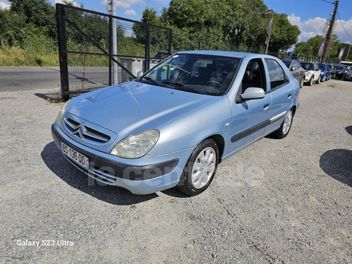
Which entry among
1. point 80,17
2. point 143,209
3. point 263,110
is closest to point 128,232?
point 143,209

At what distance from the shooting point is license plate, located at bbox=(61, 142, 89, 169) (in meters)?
2.56

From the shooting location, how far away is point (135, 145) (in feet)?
7.88

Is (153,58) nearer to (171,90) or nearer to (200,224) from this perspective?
(171,90)

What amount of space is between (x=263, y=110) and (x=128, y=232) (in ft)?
8.51

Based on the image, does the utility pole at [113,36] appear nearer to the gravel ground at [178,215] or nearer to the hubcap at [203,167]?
the gravel ground at [178,215]

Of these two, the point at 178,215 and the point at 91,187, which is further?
the point at 91,187

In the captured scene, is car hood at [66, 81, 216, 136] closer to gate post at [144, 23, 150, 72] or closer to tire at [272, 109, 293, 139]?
tire at [272, 109, 293, 139]

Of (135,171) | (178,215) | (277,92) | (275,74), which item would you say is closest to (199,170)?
(178,215)

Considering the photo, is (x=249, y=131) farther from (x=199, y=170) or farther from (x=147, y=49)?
(x=147, y=49)

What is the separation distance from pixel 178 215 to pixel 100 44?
649 cm

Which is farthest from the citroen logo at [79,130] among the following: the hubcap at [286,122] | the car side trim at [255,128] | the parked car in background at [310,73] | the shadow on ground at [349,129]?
the parked car in background at [310,73]

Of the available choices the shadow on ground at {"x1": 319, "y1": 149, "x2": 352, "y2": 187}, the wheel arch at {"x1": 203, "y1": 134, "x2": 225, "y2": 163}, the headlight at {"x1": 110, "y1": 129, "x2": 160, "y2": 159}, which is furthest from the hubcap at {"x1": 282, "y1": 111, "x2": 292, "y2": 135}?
the headlight at {"x1": 110, "y1": 129, "x2": 160, "y2": 159}

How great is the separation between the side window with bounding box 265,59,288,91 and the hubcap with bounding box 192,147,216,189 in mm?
1874

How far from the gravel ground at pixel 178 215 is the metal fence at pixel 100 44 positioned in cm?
292
